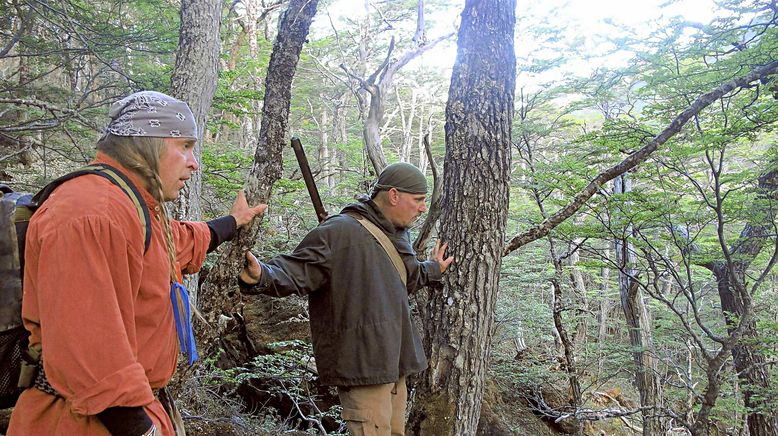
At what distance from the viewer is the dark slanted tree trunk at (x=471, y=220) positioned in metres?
3.22

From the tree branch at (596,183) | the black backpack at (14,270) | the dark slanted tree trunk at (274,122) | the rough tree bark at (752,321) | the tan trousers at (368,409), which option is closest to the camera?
the black backpack at (14,270)

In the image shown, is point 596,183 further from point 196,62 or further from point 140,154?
point 196,62

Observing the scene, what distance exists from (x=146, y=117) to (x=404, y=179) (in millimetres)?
1678

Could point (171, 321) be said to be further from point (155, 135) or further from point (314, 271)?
point (314, 271)

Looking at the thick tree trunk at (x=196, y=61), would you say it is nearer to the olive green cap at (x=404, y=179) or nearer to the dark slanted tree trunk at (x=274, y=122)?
the dark slanted tree trunk at (x=274, y=122)

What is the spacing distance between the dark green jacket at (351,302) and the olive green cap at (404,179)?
14.1 inches

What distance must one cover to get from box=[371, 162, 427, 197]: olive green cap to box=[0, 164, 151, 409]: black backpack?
5.66 ft

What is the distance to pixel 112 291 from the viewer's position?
4.55 ft

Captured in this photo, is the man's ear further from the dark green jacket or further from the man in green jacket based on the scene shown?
the dark green jacket

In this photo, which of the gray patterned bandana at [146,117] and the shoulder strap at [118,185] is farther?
the gray patterned bandana at [146,117]

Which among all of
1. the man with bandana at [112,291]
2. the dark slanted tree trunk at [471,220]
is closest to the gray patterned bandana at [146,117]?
the man with bandana at [112,291]

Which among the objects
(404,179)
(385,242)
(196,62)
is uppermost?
(196,62)

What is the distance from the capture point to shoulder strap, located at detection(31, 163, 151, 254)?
4.93 feet

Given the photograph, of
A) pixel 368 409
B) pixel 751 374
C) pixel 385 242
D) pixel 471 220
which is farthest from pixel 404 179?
pixel 751 374
